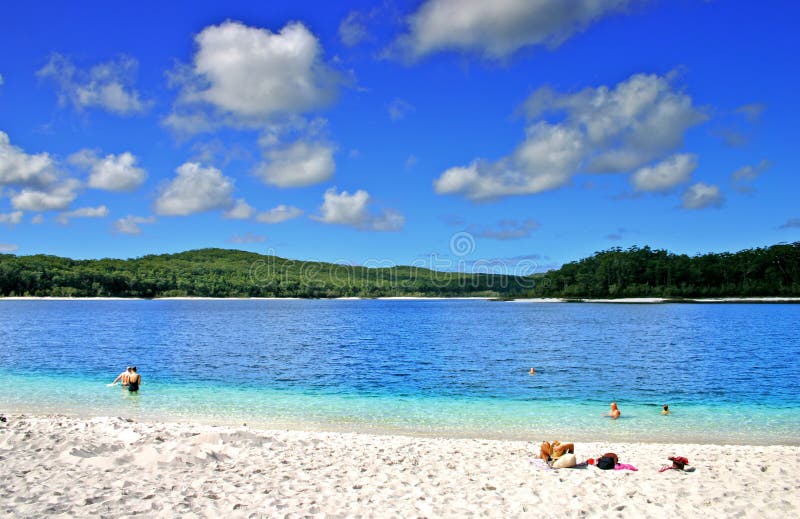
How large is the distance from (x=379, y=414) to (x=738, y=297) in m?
192

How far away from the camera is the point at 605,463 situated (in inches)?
517

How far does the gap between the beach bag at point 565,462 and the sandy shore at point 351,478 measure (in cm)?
28

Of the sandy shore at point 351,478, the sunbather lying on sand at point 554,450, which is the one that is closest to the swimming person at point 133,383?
the sandy shore at point 351,478

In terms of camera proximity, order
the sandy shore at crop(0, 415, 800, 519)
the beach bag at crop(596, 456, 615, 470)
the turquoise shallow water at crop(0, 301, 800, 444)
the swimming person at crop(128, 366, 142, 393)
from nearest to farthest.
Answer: the sandy shore at crop(0, 415, 800, 519), the beach bag at crop(596, 456, 615, 470), the turquoise shallow water at crop(0, 301, 800, 444), the swimming person at crop(128, 366, 142, 393)

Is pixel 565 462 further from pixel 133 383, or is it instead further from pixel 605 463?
pixel 133 383

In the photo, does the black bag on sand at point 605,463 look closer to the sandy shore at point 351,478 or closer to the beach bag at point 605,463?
the beach bag at point 605,463

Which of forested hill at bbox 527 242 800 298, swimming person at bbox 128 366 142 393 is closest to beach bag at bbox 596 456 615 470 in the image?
swimming person at bbox 128 366 142 393

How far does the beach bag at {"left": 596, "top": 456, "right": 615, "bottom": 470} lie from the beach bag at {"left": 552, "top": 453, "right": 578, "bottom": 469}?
604 mm

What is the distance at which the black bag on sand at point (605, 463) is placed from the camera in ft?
43.0

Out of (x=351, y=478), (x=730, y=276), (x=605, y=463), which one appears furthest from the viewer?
(x=730, y=276)

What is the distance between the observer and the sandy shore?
9.95 m

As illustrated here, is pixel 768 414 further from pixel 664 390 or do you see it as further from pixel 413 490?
pixel 413 490

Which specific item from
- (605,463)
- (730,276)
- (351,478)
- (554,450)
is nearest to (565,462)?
(554,450)

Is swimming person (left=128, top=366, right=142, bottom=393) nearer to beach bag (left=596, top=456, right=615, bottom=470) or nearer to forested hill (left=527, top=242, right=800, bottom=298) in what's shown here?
beach bag (left=596, top=456, right=615, bottom=470)
